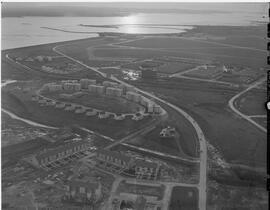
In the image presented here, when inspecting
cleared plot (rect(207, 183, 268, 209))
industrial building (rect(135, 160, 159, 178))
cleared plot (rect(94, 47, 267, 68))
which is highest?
cleared plot (rect(94, 47, 267, 68))

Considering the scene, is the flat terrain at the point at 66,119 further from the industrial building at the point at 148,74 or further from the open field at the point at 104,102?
the industrial building at the point at 148,74

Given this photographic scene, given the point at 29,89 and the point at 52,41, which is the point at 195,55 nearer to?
the point at 52,41

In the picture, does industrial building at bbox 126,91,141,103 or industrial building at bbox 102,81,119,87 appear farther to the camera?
industrial building at bbox 102,81,119,87

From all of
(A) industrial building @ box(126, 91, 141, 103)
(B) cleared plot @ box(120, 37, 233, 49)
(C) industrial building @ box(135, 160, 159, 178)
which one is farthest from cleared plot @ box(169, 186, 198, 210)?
(B) cleared plot @ box(120, 37, 233, 49)

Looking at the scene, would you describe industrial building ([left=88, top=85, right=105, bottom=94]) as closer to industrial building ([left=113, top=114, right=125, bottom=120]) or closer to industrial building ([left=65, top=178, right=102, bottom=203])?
industrial building ([left=113, top=114, right=125, bottom=120])

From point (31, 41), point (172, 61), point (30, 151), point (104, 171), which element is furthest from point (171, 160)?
point (31, 41)

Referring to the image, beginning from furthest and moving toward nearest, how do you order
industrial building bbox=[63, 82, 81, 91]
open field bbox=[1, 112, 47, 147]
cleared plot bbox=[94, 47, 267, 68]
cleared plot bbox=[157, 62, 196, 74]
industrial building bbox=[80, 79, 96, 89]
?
cleared plot bbox=[94, 47, 267, 68]
cleared plot bbox=[157, 62, 196, 74]
industrial building bbox=[80, 79, 96, 89]
industrial building bbox=[63, 82, 81, 91]
open field bbox=[1, 112, 47, 147]

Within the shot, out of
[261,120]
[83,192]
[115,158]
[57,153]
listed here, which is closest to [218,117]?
[261,120]
